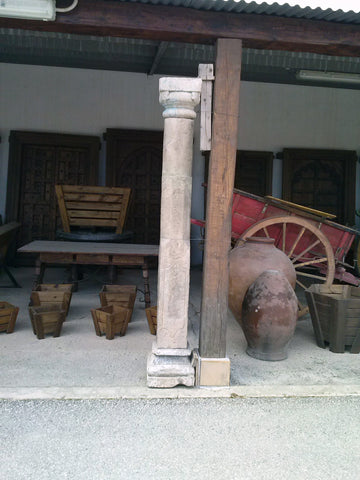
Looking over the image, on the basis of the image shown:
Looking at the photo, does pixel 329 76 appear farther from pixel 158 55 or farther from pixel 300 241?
pixel 300 241

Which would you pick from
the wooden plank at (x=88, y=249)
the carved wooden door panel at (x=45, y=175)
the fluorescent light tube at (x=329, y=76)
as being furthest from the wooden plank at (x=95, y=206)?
the fluorescent light tube at (x=329, y=76)

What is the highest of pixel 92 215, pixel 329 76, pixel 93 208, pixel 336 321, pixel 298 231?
pixel 329 76

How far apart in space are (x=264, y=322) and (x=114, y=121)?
5.80m

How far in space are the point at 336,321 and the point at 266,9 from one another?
281 centimetres

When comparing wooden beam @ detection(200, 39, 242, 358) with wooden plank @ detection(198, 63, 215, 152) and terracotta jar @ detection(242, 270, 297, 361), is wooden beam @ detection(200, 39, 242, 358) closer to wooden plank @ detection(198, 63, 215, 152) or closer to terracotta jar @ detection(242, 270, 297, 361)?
wooden plank @ detection(198, 63, 215, 152)

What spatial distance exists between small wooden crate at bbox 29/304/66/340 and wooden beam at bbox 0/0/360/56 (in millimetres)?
2612

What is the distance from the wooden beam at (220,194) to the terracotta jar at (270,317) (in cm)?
69

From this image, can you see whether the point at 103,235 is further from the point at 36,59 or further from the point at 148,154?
the point at 36,59

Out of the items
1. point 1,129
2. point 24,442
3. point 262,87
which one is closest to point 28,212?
point 1,129

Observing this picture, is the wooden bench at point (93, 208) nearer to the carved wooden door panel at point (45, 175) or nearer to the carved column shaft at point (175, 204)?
the carved wooden door panel at point (45, 175)

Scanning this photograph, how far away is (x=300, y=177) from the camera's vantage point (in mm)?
9250

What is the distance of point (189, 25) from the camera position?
3.54m

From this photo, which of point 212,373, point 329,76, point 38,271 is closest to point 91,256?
point 38,271

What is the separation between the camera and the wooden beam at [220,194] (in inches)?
140
